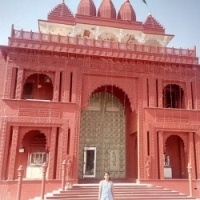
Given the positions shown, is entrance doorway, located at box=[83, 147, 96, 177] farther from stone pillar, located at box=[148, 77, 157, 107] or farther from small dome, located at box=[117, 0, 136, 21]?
small dome, located at box=[117, 0, 136, 21]

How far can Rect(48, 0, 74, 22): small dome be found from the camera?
60.4 ft

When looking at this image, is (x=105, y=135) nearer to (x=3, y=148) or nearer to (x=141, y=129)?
(x=141, y=129)

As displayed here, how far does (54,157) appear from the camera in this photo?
1196 centimetres

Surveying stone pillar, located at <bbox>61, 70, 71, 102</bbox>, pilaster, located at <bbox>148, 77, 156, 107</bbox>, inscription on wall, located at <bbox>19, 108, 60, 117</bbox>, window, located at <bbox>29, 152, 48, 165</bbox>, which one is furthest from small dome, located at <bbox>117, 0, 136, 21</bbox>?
window, located at <bbox>29, 152, 48, 165</bbox>

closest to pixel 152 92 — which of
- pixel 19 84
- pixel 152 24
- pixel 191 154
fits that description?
pixel 191 154

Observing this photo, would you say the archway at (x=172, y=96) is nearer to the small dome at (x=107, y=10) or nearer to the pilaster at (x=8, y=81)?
the small dome at (x=107, y=10)

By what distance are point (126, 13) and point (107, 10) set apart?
155cm

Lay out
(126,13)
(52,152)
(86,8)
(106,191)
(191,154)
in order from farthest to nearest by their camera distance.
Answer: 1. (126,13)
2. (86,8)
3. (191,154)
4. (52,152)
5. (106,191)

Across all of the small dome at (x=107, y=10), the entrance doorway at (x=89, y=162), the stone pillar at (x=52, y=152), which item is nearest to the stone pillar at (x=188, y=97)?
the entrance doorway at (x=89, y=162)

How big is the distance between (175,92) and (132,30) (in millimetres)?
6136

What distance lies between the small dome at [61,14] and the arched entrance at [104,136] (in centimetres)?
664

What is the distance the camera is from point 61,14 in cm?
1869

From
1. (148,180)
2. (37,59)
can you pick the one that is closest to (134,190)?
(148,180)

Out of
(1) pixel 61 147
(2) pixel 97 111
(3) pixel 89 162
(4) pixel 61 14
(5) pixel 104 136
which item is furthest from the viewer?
(4) pixel 61 14
